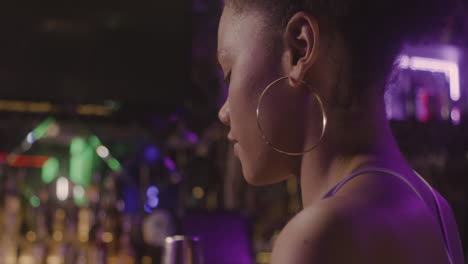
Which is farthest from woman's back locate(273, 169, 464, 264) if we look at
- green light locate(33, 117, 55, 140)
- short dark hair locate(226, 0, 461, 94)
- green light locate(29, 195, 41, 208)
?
green light locate(29, 195, 41, 208)

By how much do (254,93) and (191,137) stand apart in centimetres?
191

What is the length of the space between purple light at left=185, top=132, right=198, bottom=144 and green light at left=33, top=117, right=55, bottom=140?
55 cm

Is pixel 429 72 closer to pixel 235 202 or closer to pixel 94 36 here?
pixel 235 202

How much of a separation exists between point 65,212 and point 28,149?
397 mm

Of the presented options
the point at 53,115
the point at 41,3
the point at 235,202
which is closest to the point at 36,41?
the point at 41,3

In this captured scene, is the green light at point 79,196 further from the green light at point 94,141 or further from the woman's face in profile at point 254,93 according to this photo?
the woman's face in profile at point 254,93

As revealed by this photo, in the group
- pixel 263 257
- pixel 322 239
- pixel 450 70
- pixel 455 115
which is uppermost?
pixel 450 70

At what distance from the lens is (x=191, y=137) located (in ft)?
8.06

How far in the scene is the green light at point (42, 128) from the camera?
2.24 metres

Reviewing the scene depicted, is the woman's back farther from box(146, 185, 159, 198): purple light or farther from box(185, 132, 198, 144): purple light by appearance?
box(146, 185, 159, 198): purple light

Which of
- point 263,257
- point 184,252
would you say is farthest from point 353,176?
point 263,257

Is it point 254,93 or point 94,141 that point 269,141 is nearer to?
point 254,93

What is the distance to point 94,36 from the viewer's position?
2.19 metres

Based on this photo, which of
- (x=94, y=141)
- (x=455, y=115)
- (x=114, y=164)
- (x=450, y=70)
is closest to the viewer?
(x=455, y=115)
